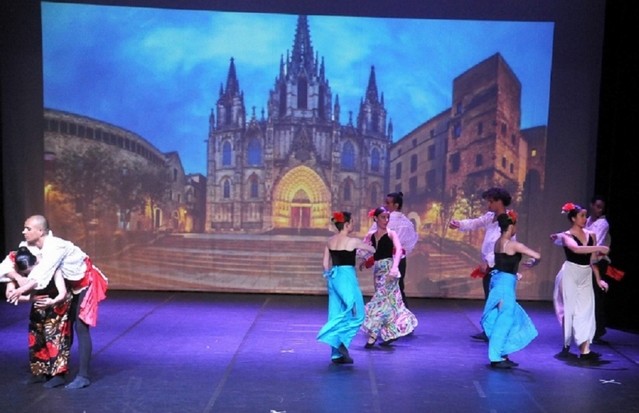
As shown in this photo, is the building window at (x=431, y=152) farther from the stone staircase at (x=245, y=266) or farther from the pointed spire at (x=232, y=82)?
the pointed spire at (x=232, y=82)

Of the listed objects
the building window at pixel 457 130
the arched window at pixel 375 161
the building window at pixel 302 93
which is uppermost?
the building window at pixel 302 93

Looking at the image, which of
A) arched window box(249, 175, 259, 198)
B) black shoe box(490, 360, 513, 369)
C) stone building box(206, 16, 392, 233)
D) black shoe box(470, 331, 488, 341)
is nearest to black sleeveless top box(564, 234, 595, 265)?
black shoe box(490, 360, 513, 369)

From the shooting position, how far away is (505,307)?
18.1 ft

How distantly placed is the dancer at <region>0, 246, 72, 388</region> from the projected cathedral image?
455cm

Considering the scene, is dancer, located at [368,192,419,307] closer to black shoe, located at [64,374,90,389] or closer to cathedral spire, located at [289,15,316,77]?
cathedral spire, located at [289,15,316,77]

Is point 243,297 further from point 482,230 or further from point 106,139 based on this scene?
point 482,230

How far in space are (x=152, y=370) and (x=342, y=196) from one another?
453cm

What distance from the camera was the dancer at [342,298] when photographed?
18.2ft

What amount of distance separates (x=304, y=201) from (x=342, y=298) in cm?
386

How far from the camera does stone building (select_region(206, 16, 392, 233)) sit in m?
9.09

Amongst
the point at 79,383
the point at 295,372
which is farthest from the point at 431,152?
the point at 79,383

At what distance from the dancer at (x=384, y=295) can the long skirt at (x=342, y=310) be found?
0.68 meters

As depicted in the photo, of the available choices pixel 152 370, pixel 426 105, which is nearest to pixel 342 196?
pixel 426 105

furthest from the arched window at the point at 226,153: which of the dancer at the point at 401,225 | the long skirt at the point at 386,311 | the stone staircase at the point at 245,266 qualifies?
the long skirt at the point at 386,311
